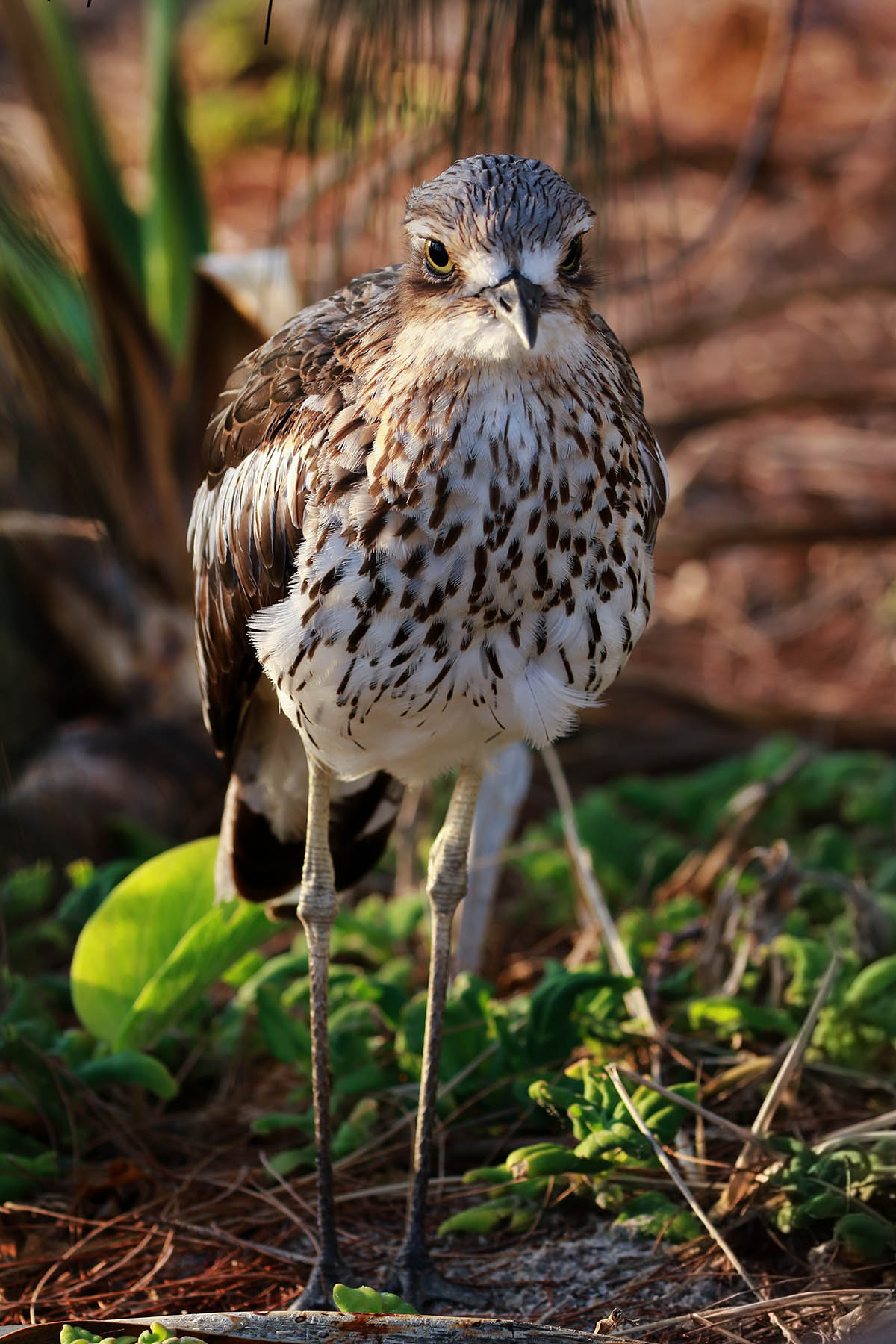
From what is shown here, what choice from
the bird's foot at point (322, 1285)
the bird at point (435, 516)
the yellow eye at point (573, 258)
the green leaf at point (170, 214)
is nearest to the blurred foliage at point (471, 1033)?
the bird's foot at point (322, 1285)

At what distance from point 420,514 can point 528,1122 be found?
1720mm

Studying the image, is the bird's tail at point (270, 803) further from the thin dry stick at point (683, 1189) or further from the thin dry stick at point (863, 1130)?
the thin dry stick at point (863, 1130)

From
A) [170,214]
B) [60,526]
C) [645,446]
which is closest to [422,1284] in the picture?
[645,446]

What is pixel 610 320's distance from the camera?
31.0 feet

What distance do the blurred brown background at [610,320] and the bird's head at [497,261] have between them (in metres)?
1.33

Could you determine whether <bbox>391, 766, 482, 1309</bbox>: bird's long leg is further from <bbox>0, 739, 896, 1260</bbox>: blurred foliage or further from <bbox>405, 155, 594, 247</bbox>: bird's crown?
<bbox>405, 155, 594, 247</bbox>: bird's crown

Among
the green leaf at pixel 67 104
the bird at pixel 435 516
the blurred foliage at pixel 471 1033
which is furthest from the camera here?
the green leaf at pixel 67 104

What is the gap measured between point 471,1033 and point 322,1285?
0.80m

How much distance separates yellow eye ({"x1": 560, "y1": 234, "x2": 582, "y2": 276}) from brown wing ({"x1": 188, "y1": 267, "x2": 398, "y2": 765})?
0.50m

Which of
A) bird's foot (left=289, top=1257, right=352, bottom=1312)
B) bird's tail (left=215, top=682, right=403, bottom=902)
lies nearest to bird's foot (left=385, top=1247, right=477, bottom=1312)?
bird's foot (left=289, top=1257, right=352, bottom=1312)

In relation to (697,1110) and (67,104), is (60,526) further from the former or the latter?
(697,1110)

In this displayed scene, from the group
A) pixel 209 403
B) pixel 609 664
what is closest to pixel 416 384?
pixel 609 664

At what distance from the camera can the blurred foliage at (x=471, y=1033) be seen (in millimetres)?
3039

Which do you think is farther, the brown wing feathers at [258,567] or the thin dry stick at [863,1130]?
the thin dry stick at [863,1130]
